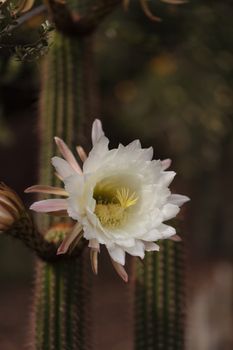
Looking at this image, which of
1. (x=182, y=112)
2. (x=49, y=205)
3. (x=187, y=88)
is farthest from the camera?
(x=182, y=112)

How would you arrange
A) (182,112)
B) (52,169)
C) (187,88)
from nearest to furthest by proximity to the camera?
1. (52,169)
2. (187,88)
3. (182,112)

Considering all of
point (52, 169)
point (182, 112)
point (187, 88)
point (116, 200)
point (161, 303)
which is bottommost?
point (182, 112)

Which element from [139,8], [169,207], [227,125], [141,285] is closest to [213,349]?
[227,125]

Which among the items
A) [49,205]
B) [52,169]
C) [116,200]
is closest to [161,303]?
[52,169]

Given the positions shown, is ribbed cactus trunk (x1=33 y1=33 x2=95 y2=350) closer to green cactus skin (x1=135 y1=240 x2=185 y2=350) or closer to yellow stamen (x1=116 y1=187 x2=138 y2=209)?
green cactus skin (x1=135 y1=240 x2=185 y2=350)

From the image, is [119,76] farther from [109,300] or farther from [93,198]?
[93,198]

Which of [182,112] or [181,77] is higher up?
[181,77]

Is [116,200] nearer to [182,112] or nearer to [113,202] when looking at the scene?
[113,202]
